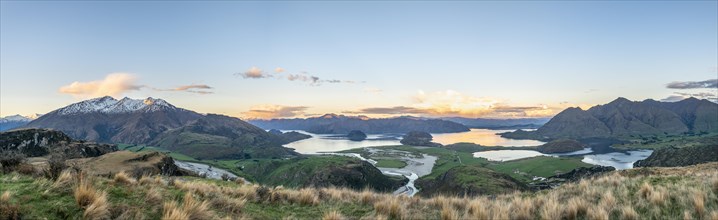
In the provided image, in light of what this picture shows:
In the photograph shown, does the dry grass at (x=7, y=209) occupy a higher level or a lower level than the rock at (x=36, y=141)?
higher

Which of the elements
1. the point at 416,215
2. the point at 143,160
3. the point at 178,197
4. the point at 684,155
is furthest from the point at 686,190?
the point at 684,155

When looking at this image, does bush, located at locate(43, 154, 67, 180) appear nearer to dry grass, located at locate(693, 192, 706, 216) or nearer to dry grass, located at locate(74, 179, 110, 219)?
dry grass, located at locate(74, 179, 110, 219)

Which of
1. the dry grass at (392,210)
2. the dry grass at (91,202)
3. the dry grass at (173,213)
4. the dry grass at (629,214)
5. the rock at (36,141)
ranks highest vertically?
the dry grass at (91,202)

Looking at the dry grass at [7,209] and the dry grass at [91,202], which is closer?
the dry grass at [7,209]

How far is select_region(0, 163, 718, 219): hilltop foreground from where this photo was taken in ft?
31.1

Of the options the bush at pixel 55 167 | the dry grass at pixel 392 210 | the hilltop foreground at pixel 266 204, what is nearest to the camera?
the hilltop foreground at pixel 266 204

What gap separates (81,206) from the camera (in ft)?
31.2

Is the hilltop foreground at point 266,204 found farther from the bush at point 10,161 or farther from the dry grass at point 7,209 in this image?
the bush at point 10,161

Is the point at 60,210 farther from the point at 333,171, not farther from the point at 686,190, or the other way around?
the point at 333,171

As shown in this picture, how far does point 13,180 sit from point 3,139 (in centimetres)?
11876

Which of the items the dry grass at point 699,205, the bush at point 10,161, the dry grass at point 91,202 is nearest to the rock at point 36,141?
the bush at point 10,161

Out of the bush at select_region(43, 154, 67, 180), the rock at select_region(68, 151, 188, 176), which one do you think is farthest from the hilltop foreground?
the rock at select_region(68, 151, 188, 176)

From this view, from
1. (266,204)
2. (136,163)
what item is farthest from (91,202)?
(136,163)

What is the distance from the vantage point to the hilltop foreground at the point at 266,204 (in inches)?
373
